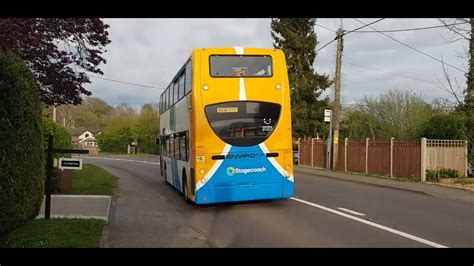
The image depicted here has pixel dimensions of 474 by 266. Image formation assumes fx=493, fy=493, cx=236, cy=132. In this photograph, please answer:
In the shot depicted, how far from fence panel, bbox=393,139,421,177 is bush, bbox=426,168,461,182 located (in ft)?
1.56

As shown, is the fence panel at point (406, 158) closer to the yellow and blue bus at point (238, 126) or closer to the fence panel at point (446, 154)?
the fence panel at point (446, 154)

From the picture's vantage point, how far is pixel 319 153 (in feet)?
96.5

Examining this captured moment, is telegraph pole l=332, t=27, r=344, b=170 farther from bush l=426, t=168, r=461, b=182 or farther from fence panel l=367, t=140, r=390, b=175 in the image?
Result: bush l=426, t=168, r=461, b=182

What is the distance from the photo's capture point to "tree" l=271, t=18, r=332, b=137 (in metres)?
39.3

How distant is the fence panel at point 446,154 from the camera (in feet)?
63.1

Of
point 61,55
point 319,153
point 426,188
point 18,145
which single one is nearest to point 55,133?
point 61,55

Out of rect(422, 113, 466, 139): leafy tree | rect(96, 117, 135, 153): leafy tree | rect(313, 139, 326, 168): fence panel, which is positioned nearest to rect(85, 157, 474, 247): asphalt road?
rect(422, 113, 466, 139): leafy tree

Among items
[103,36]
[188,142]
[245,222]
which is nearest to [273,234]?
[245,222]

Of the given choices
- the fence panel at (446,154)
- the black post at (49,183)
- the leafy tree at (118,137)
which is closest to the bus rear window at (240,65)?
the black post at (49,183)

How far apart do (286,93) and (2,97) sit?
6468 millimetres

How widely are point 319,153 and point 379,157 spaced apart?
7.30 m

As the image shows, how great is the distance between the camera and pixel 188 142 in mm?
12273

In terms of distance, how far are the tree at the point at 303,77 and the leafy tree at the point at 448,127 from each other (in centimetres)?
1833
